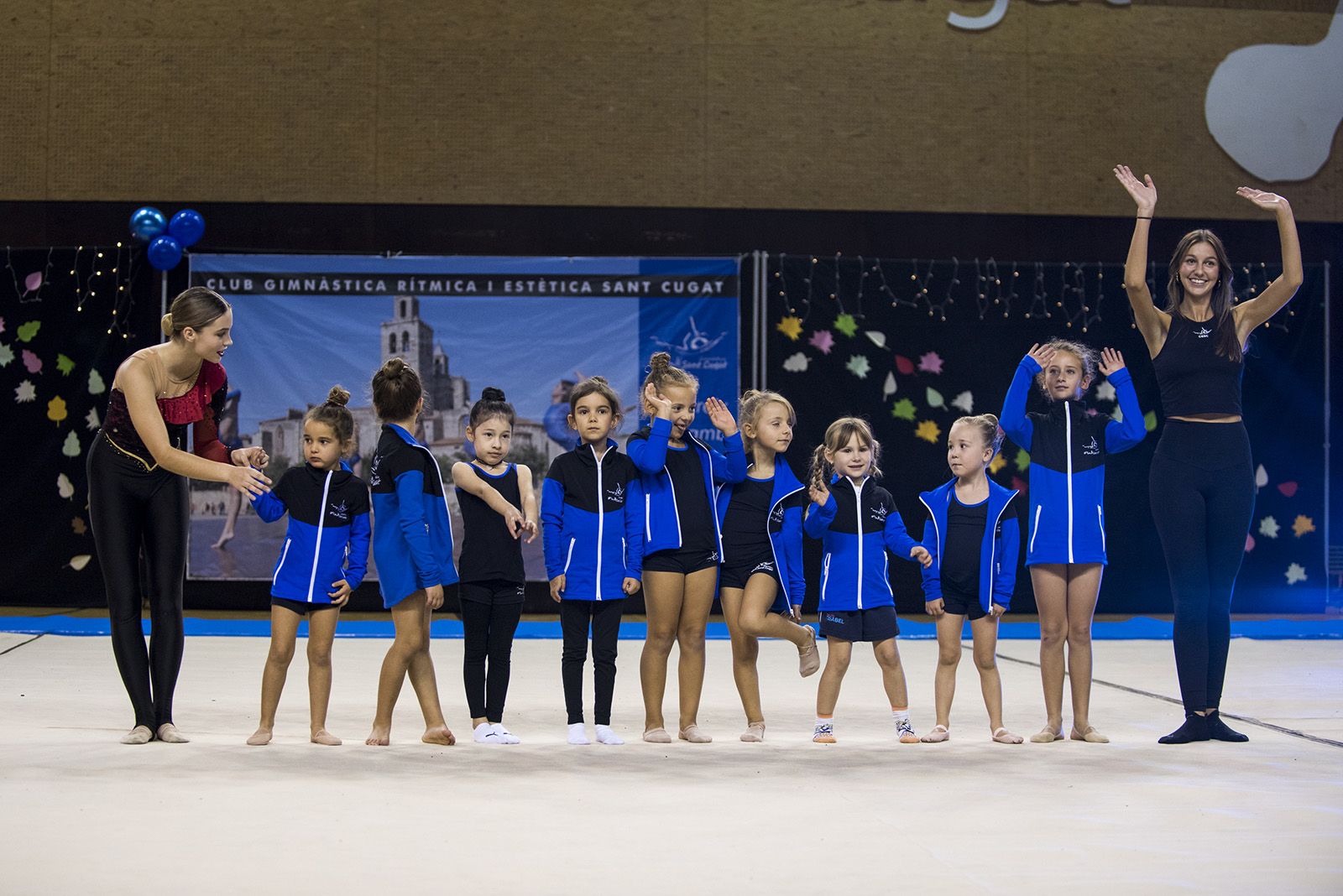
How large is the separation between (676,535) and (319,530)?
114 centimetres

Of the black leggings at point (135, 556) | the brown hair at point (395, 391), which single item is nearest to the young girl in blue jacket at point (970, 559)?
the brown hair at point (395, 391)

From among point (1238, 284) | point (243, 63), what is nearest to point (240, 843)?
point (243, 63)

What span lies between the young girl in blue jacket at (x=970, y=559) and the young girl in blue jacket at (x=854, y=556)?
129mm

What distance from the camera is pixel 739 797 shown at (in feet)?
11.1

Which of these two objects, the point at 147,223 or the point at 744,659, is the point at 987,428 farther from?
the point at 147,223

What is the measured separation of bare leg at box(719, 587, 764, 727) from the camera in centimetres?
445

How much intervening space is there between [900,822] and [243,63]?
753 cm

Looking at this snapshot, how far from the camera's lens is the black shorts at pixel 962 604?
4.51m

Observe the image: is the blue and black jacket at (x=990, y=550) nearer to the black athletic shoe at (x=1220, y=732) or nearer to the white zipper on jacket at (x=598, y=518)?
the black athletic shoe at (x=1220, y=732)

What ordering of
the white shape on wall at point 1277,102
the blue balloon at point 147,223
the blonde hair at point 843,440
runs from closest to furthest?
the blonde hair at point 843,440
the blue balloon at point 147,223
the white shape on wall at point 1277,102

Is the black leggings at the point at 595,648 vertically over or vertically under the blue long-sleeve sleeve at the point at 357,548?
under

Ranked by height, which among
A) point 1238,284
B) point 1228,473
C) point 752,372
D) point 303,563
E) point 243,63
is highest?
point 243,63

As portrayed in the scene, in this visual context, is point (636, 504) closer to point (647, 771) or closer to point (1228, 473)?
point (647, 771)

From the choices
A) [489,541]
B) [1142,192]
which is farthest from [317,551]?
[1142,192]
